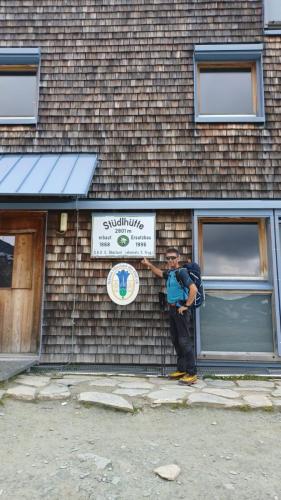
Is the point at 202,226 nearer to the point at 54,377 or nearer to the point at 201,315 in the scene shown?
the point at 201,315

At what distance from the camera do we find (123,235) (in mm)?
5426

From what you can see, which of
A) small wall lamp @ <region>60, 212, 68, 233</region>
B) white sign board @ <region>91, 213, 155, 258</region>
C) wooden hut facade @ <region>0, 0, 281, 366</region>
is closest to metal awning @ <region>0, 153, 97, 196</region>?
wooden hut facade @ <region>0, 0, 281, 366</region>

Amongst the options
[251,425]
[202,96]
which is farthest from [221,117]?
[251,425]

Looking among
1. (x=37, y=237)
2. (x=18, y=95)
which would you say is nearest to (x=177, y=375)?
(x=37, y=237)

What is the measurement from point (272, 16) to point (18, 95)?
4505mm

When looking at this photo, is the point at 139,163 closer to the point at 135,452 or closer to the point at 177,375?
the point at 177,375

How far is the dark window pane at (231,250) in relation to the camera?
18.2 feet

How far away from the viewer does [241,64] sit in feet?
20.1

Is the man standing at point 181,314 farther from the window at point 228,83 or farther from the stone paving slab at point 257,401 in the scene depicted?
the window at point 228,83

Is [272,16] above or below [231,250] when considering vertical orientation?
above

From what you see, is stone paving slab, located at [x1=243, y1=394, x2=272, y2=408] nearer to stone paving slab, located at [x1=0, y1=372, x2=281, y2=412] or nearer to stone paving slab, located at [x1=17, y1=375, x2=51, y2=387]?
stone paving slab, located at [x1=0, y1=372, x2=281, y2=412]

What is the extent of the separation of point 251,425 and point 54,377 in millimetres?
2499

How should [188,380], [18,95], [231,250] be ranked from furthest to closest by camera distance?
[18,95] < [231,250] < [188,380]

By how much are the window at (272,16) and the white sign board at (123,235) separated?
147 inches
